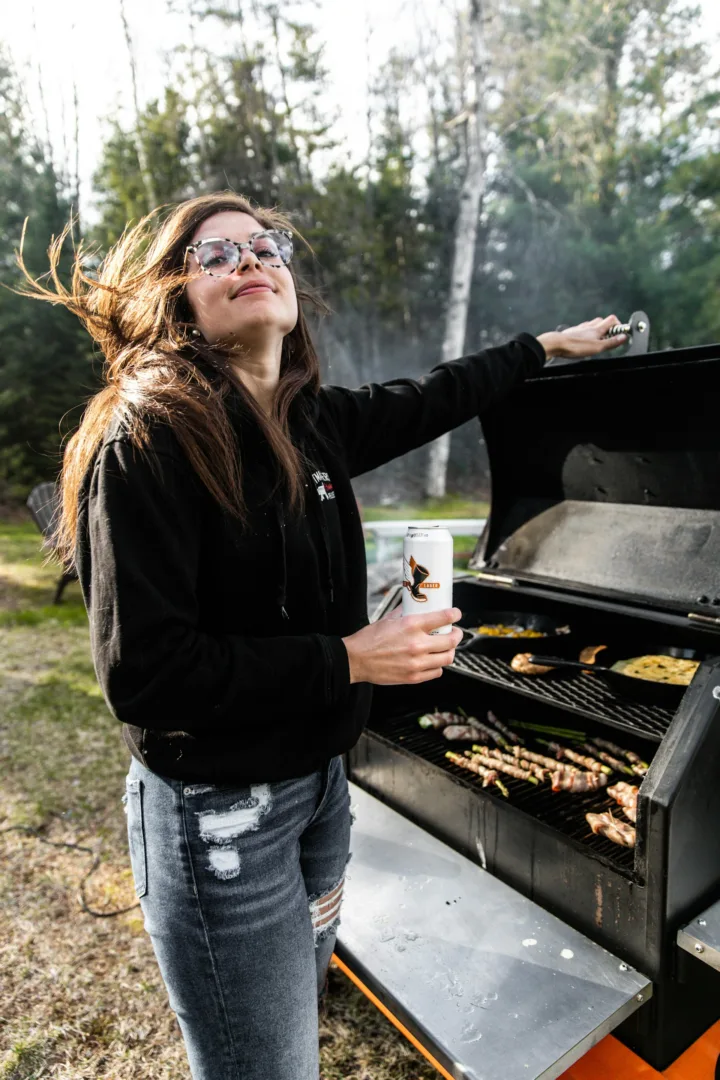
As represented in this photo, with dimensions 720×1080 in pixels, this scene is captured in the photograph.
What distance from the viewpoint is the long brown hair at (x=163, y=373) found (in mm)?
1259

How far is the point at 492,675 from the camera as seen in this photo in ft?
7.53

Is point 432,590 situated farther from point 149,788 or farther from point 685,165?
point 685,165

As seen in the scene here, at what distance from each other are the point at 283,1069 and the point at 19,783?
10.3ft

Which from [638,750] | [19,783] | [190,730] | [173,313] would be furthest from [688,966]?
[19,783]

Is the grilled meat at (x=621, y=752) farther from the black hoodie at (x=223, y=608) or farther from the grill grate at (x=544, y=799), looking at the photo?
the black hoodie at (x=223, y=608)

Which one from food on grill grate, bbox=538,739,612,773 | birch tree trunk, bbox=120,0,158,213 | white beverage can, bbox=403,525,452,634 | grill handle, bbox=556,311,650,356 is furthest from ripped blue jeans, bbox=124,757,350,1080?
birch tree trunk, bbox=120,0,158,213

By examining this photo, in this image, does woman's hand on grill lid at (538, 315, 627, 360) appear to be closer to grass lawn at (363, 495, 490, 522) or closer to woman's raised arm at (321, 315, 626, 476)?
woman's raised arm at (321, 315, 626, 476)

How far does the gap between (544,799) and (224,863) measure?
1331mm

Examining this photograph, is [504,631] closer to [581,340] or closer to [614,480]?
[614,480]

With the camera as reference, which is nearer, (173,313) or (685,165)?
(173,313)

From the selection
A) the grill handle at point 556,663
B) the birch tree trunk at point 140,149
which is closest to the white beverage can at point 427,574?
the grill handle at point 556,663

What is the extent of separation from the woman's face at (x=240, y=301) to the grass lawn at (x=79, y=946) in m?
2.15

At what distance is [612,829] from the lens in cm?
194

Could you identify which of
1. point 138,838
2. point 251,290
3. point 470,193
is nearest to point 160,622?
point 138,838
